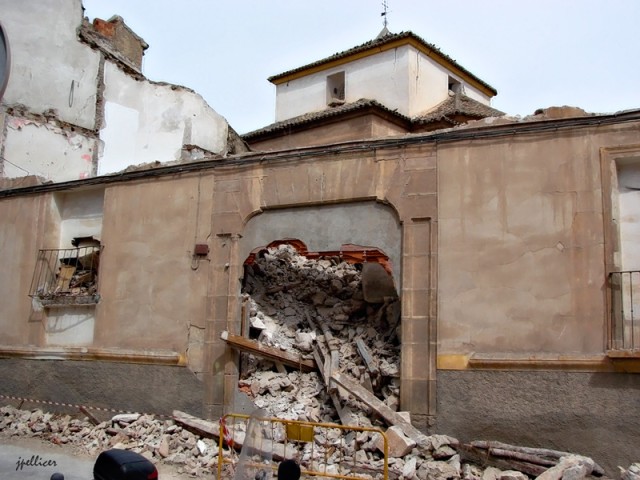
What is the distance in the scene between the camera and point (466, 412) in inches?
349

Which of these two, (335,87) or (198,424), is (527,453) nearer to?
(198,424)

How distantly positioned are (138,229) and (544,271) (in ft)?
21.7

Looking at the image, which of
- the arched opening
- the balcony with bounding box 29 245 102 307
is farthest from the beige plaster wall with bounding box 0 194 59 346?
the arched opening

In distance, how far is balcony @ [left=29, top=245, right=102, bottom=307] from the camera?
500 inches

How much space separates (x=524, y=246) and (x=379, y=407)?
2797 millimetres

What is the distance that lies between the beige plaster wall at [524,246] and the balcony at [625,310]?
0.41ft

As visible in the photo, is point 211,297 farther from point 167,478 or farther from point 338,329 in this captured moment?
point 167,478

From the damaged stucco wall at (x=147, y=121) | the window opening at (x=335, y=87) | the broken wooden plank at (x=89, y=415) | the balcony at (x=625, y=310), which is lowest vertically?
the broken wooden plank at (x=89, y=415)

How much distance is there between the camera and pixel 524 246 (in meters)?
8.92

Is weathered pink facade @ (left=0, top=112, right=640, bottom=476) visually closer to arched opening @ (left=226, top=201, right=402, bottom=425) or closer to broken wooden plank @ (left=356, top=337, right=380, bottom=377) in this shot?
arched opening @ (left=226, top=201, right=402, bottom=425)

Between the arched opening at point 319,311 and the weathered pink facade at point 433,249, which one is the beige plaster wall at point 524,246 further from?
the arched opening at point 319,311

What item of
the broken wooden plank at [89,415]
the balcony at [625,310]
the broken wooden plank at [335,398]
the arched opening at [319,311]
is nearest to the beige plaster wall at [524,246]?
the balcony at [625,310]

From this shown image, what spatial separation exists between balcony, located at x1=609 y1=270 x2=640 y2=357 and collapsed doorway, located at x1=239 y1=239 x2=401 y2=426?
114 inches

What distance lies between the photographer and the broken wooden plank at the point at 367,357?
9.96m
